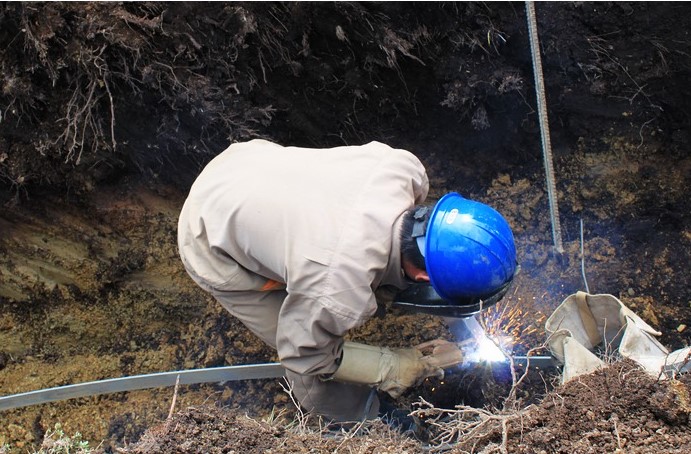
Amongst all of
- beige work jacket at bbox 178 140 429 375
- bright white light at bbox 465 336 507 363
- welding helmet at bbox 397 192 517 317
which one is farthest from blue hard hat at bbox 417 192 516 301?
bright white light at bbox 465 336 507 363

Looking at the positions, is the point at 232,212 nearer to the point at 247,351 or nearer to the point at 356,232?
the point at 356,232

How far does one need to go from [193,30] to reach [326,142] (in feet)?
3.26

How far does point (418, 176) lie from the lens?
9.25ft

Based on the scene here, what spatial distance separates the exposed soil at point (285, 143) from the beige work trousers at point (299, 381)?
14cm

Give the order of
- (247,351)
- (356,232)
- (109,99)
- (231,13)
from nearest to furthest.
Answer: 1. (356,232)
2. (231,13)
3. (109,99)
4. (247,351)

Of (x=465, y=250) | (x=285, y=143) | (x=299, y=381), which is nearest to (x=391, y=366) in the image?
(x=299, y=381)

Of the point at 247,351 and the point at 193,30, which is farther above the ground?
the point at 193,30

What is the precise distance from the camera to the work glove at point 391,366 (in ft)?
10.1

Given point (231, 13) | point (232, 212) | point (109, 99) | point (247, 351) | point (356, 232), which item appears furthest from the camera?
point (247, 351)

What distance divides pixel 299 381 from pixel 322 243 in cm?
89

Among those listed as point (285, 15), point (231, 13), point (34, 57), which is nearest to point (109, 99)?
point (34, 57)

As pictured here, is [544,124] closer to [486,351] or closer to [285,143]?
[486,351]

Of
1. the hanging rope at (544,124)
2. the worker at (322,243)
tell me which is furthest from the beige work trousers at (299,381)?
Result: the hanging rope at (544,124)

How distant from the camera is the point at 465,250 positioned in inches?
98.1
